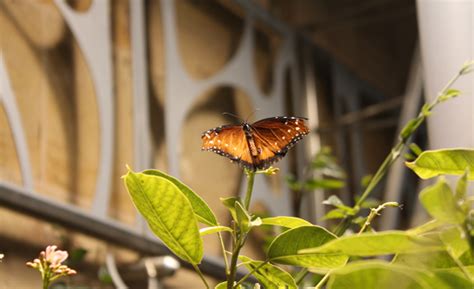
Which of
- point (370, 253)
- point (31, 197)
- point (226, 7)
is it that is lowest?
point (370, 253)

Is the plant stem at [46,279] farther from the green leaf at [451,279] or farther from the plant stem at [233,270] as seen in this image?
the green leaf at [451,279]

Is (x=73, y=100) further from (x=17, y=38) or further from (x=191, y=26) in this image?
(x=191, y=26)

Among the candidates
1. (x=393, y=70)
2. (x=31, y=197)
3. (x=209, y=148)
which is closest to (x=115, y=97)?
(x=31, y=197)

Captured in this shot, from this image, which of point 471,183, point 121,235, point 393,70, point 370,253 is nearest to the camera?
point 370,253

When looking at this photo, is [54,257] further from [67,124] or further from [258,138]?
[67,124]

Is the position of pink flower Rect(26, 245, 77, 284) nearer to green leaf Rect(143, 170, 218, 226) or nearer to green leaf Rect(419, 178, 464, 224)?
green leaf Rect(143, 170, 218, 226)

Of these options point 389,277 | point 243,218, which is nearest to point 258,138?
point 243,218

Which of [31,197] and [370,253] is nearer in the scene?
[370,253]
